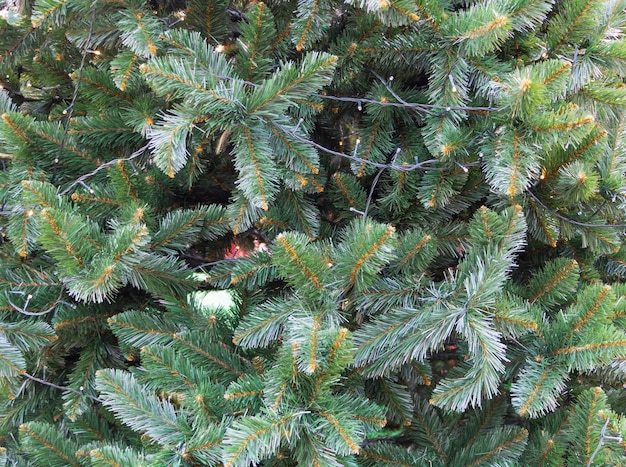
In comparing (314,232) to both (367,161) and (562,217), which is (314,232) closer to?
(367,161)

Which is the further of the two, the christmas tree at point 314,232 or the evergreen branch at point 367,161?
the evergreen branch at point 367,161

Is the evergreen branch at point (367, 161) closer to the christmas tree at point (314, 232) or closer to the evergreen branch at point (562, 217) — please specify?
the christmas tree at point (314, 232)

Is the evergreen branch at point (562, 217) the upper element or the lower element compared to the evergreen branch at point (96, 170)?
upper

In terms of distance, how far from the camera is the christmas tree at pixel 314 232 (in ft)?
2.45

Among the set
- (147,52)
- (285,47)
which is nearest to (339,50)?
(285,47)

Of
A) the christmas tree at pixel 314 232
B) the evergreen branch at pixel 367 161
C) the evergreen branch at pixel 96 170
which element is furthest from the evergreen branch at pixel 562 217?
the evergreen branch at pixel 96 170

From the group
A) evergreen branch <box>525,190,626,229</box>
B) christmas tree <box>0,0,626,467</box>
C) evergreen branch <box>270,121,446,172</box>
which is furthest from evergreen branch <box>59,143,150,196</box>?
evergreen branch <box>525,190,626,229</box>

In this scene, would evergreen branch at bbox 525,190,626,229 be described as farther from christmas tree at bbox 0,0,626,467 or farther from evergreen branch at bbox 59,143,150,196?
evergreen branch at bbox 59,143,150,196

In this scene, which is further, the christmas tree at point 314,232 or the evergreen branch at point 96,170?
the evergreen branch at point 96,170

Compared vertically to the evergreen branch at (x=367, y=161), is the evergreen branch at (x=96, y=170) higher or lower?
lower

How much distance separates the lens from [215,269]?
0.98 m

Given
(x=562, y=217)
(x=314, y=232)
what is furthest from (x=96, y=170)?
(x=562, y=217)

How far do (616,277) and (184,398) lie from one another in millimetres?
1055

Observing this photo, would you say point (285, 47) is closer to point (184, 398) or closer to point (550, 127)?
point (550, 127)
